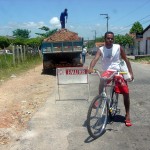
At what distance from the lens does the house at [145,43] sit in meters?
51.7

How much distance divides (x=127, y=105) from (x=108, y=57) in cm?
106

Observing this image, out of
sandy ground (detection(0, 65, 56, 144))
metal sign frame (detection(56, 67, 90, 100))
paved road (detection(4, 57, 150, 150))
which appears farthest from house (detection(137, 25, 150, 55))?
paved road (detection(4, 57, 150, 150))

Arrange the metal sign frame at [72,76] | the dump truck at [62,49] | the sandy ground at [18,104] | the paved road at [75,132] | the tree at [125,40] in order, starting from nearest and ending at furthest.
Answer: the paved road at [75,132] → the sandy ground at [18,104] → the metal sign frame at [72,76] → the dump truck at [62,49] → the tree at [125,40]

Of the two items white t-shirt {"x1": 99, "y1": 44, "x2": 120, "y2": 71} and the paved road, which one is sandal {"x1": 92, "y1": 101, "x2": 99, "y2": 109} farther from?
white t-shirt {"x1": 99, "y1": 44, "x2": 120, "y2": 71}

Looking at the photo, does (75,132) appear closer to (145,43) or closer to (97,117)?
(97,117)

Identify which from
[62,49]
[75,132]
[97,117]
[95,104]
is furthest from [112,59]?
[62,49]

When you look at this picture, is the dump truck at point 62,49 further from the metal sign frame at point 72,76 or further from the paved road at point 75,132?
the paved road at point 75,132

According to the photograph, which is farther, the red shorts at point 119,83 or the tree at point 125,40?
the tree at point 125,40

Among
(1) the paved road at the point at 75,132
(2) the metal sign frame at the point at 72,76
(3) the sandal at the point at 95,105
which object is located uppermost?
(2) the metal sign frame at the point at 72,76

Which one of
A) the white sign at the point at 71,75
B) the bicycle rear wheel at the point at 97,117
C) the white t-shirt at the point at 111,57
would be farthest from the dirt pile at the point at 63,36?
the bicycle rear wheel at the point at 97,117

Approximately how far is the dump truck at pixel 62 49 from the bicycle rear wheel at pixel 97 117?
12335 millimetres

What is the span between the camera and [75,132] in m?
6.21

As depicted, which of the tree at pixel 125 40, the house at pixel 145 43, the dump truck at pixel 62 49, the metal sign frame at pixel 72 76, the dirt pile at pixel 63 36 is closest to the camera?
the metal sign frame at pixel 72 76

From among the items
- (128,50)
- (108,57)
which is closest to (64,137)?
(108,57)
